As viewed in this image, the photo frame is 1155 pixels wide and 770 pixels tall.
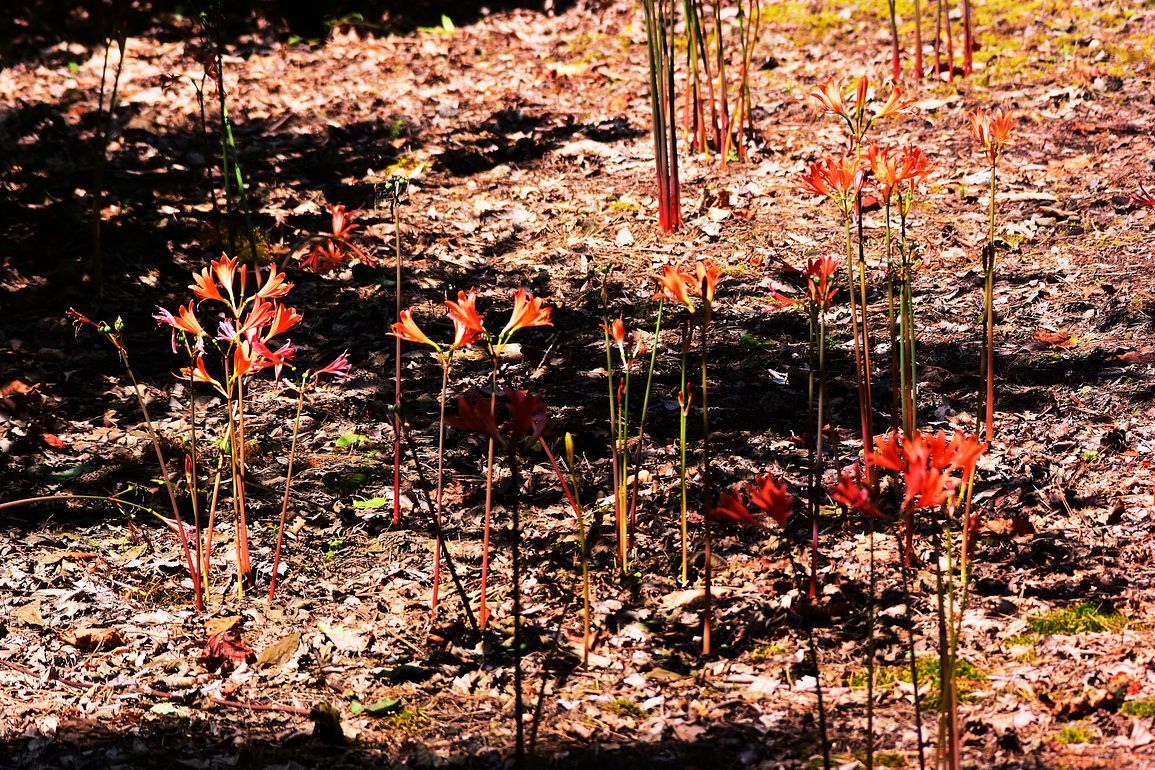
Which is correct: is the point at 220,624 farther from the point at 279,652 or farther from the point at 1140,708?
the point at 1140,708

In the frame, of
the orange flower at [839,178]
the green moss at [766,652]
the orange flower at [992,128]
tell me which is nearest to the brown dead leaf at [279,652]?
the green moss at [766,652]

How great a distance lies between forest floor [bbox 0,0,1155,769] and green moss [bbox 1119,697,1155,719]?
11 millimetres

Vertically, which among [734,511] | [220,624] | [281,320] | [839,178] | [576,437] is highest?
[839,178]

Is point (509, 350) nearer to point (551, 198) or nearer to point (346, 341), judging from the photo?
point (346, 341)

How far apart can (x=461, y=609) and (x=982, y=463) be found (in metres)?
1.49

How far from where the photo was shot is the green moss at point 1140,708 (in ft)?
6.28

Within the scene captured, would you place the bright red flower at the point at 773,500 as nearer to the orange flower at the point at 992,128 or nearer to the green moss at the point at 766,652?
the green moss at the point at 766,652

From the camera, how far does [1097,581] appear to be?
2404mm

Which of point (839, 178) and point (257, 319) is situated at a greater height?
point (839, 178)

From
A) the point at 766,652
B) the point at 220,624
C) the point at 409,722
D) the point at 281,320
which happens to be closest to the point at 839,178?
the point at 766,652

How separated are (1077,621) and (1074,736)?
445 millimetres

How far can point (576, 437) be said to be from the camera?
324 centimetres

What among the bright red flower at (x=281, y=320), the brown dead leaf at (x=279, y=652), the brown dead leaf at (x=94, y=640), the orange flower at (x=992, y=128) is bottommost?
the brown dead leaf at (x=279, y=652)

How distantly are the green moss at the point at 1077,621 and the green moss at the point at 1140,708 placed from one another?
290 millimetres
